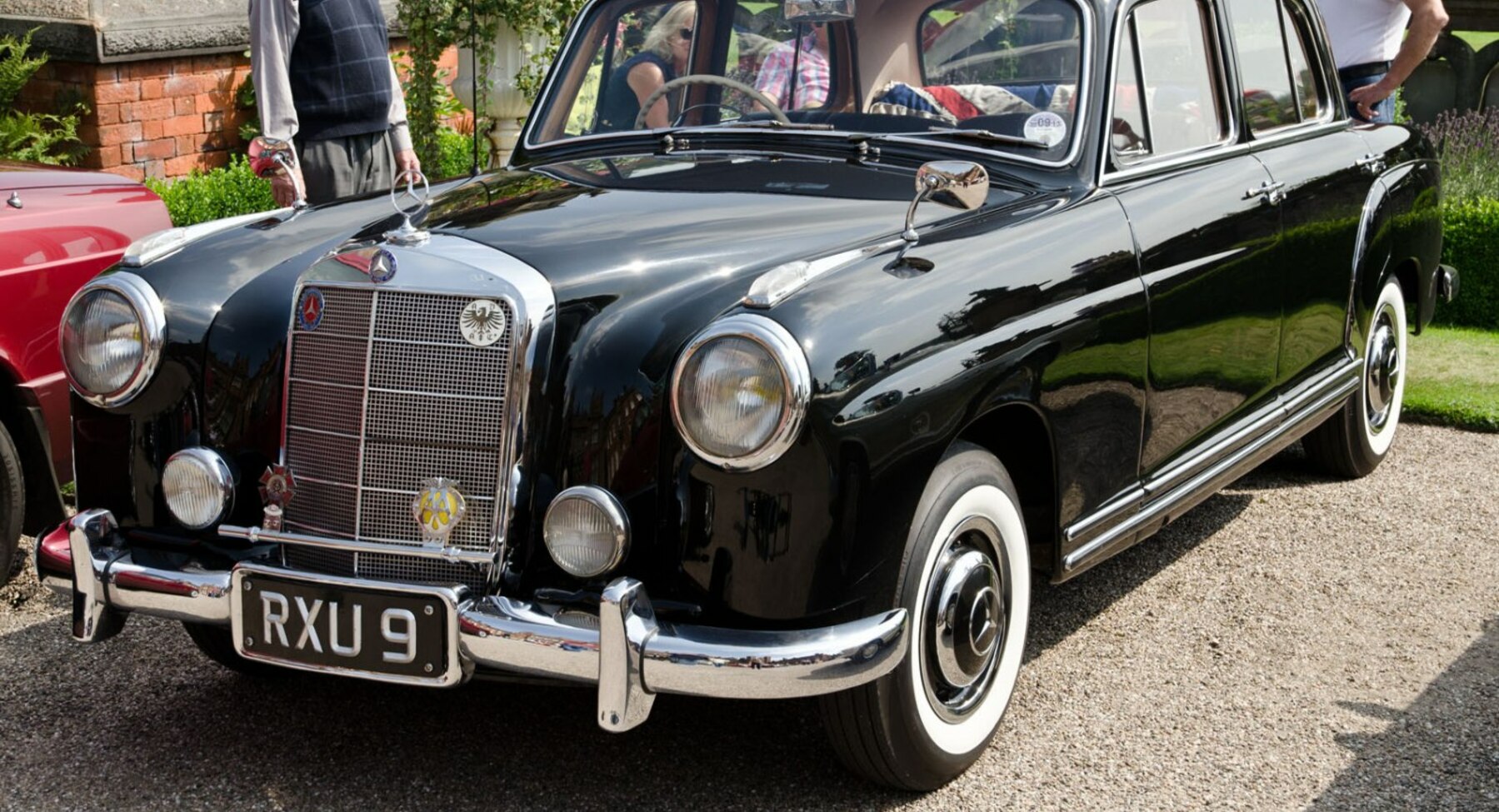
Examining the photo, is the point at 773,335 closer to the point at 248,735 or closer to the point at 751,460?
the point at 751,460

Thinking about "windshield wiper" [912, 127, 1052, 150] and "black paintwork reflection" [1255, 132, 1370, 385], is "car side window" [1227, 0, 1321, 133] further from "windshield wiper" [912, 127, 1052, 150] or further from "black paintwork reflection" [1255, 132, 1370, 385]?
"windshield wiper" [912, 127, 1052, 150]

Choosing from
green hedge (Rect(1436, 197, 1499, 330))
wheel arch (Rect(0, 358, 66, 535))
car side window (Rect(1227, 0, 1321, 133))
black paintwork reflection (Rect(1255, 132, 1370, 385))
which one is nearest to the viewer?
wheel arch (Rect(0, 358, 66, 535))

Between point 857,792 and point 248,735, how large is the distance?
138 centimetres

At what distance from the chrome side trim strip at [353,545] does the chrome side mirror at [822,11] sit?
6.37 ft

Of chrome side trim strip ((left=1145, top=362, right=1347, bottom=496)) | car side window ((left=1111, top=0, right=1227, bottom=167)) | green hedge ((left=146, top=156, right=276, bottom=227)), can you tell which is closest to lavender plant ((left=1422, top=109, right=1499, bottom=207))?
chrome side trim strip ((left=1145, top=362, right=1347, bottom=496))

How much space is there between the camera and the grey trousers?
5.56 metres

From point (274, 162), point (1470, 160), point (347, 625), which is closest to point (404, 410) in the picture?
point (347, 625)

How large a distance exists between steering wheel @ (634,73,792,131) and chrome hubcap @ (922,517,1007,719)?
143 centimetres

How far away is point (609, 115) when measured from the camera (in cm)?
448

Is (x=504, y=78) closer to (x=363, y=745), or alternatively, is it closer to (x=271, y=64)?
(x=271, y=64)

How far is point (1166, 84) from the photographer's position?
4367 mm

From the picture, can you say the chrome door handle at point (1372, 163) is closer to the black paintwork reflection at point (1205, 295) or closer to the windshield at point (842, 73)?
the black paintwork reflection at point (1205, 295)

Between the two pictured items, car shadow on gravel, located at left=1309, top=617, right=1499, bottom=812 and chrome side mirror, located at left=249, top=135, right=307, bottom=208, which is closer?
car shadow on gravel, located at left=1309, top=617, right=1499, bottom=812

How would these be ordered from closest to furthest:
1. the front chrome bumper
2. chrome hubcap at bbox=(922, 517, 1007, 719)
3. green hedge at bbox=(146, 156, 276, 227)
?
the front chrome bumper
chrome hubcap at bbox=(922, 517, 1007, 719)
green hedge at bbox=(146, 156, 276, 227)
